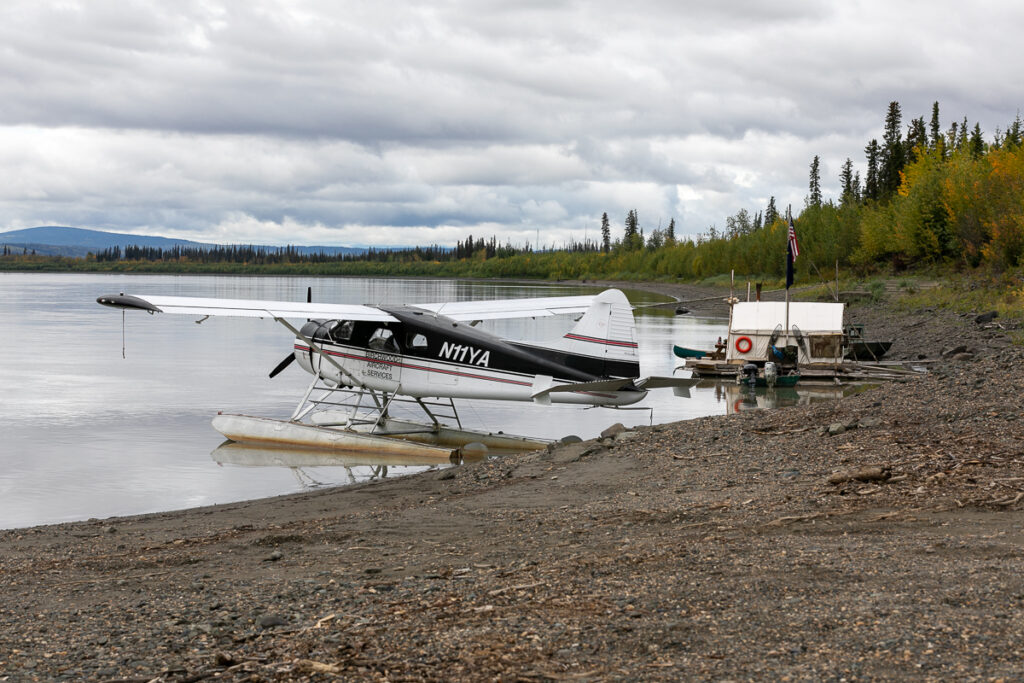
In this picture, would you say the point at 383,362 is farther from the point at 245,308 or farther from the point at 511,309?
the point at 511,309

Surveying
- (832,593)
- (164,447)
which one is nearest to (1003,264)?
(164,447)

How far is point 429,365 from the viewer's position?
14516 mm

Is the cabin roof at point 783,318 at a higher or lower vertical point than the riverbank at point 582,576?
higher

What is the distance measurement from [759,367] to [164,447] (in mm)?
14667

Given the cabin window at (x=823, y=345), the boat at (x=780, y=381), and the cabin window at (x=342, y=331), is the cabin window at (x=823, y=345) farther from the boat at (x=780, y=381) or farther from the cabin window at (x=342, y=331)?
the cabin window at (x=342, y=331)

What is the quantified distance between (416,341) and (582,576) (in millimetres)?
9530

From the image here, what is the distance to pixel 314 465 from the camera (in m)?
13.3

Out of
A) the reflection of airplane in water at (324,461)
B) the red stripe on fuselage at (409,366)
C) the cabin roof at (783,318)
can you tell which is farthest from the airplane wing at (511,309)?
the cabin roof at (783,318)

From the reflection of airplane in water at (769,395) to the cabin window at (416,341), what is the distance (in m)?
6.54

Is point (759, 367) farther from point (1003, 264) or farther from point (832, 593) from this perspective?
point (1003, 264)

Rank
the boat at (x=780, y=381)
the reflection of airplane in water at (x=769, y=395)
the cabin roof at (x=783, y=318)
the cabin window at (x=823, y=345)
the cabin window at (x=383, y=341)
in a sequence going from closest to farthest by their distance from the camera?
1. the cabin window at (x=383, y=341)
2. the reflection of airplane in water at (x=769, y=395)
3. the boat at (x=780, y=381)
4. the cabin window at (x=823, y=345)
5. the cabin roof at (x=783, y=318)

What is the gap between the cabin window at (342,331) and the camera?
15258 mm

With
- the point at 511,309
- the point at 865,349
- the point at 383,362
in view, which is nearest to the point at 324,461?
the point at 383,362

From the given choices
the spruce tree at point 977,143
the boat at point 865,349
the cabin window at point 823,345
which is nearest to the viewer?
the cabin window at point 823,345
